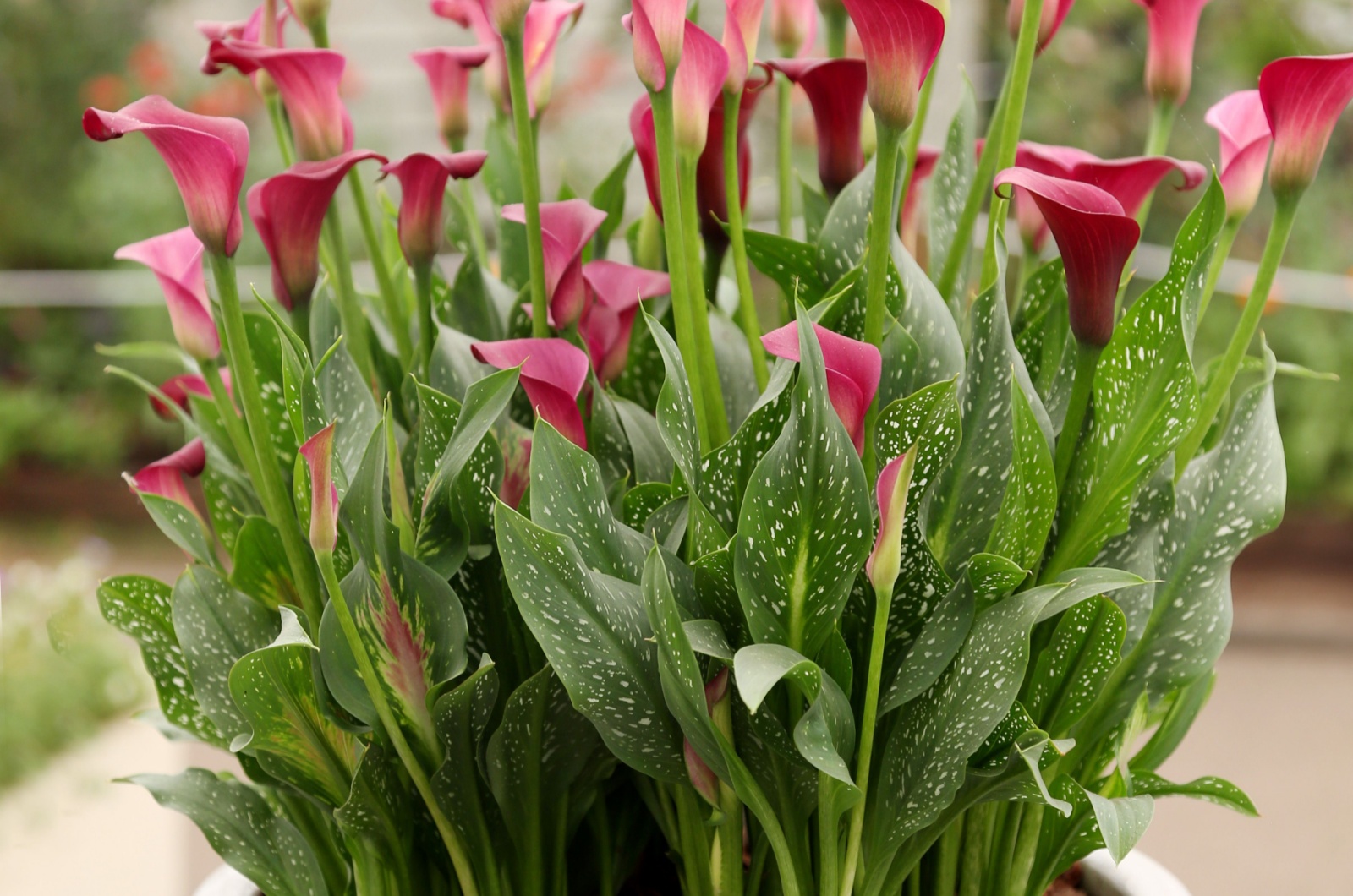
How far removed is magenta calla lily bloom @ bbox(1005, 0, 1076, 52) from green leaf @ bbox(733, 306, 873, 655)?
180 millimetres

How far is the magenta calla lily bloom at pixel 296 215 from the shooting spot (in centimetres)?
38

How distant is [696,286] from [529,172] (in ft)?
0.24

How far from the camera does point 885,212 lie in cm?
37

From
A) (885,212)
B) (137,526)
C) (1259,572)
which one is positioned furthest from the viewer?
(137,526)

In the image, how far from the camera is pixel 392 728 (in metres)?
0.38

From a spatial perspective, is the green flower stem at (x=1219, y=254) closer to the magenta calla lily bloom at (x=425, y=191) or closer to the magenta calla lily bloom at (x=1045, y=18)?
the magenta calla lily bloom at (x=1045, y=18)

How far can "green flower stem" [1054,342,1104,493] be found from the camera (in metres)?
0.38

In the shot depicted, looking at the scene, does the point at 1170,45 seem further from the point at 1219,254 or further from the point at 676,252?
the point at 676,252

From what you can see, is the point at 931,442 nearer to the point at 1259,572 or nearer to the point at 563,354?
the point at 563,354

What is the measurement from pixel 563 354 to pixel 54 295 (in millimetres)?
2617

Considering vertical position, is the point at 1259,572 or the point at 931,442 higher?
the point at 931,442

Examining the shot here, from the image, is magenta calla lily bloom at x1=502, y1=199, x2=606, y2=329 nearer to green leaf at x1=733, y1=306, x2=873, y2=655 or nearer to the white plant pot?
green leaf at x1=733, y1=306, x2=873, y2=655

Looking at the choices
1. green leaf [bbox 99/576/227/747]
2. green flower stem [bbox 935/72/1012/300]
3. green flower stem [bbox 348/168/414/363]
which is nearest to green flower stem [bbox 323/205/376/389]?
green flower stem [bbox 348/168/414/363]

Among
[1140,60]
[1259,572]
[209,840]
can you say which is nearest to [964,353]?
[209,840]
